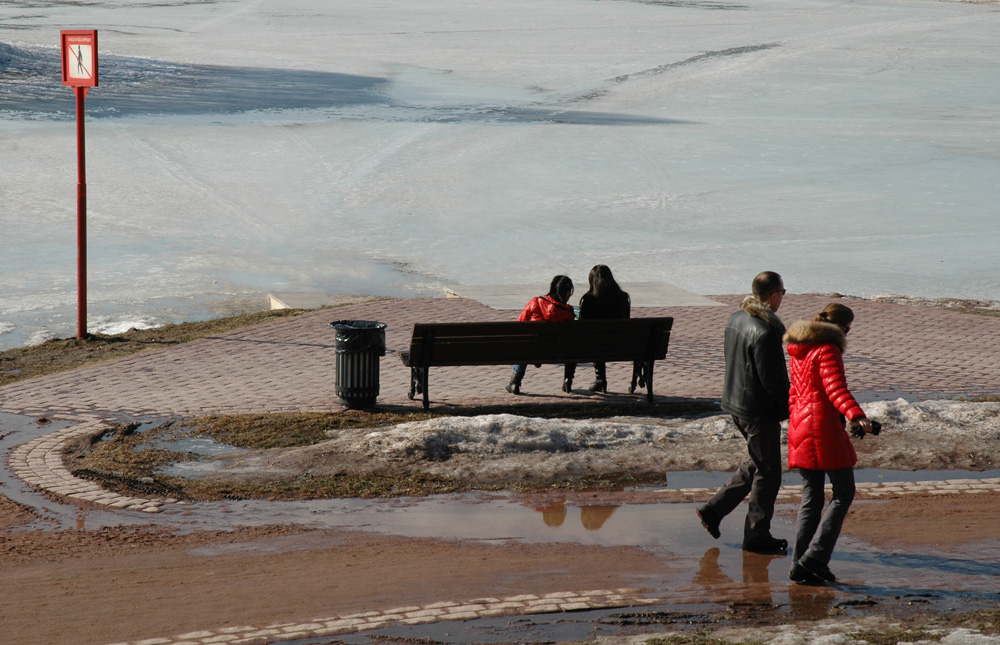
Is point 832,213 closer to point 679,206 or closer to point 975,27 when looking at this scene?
point 679,206

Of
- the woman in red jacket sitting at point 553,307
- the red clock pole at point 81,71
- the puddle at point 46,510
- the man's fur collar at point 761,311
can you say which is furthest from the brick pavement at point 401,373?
the man's fur collar at point 761,311

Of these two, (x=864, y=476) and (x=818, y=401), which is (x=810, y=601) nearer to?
(x=818, y=401)

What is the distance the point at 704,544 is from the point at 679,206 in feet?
55.5

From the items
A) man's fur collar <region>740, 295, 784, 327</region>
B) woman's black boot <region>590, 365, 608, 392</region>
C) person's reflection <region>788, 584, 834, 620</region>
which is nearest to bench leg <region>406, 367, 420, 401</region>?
woman's black boot <region>590, 365, 608, 392</region>

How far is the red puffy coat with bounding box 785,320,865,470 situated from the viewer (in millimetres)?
5340

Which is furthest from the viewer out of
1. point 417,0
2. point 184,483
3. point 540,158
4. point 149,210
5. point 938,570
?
point 417,0

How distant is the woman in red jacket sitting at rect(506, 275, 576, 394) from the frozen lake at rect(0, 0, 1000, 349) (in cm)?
589

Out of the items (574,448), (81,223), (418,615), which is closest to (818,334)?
(418,615)

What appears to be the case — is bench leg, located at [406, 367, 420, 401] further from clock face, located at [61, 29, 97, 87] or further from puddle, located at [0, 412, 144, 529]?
clock face, located at [61, 29, 97, 87]

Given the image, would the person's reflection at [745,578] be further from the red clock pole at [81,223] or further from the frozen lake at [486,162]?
the frozen lake at [486,162]

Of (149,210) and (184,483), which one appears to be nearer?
(184,483)

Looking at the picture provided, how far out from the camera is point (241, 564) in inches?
229

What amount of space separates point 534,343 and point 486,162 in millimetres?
16933

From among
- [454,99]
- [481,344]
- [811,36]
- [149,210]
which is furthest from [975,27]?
[481,344]
